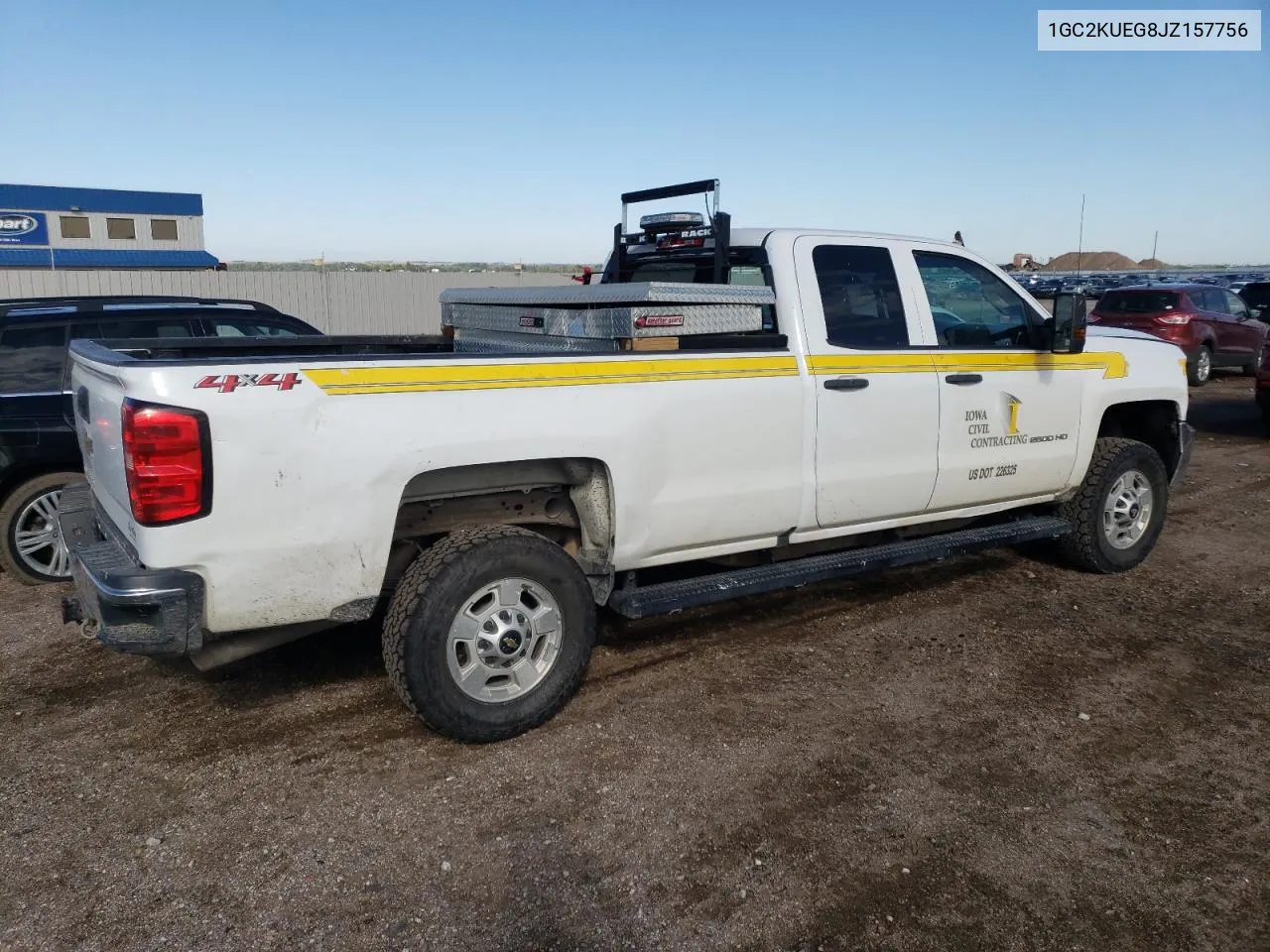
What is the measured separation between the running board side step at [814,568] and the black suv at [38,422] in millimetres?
3630

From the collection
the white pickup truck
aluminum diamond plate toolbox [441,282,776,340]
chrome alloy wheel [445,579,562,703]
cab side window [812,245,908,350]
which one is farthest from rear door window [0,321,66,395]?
cab side window [812,245,908,350]

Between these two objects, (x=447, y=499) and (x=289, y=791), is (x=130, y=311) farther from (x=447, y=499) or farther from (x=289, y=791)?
(x=289, y=791)

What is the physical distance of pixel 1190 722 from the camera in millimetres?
4477

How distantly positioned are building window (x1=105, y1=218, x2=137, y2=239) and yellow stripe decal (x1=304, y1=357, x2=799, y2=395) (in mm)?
42045

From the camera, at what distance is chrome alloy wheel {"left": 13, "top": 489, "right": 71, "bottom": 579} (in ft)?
20.2

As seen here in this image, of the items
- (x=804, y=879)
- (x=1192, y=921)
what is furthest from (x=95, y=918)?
(x=1192, y=921)

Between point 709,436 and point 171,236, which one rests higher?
→ point 171,236

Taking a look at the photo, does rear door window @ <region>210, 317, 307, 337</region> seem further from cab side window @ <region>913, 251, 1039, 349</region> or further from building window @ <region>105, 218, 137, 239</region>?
building window @ <region>105, 218, 137, 239</region>

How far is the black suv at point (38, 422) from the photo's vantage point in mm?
6055

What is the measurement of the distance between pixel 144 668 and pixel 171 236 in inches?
1624

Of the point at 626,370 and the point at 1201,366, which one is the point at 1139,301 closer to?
the point at 1201,366

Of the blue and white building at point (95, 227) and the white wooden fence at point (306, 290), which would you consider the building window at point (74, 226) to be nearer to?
the blue and white building at point (95, 227)

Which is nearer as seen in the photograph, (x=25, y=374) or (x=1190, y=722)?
(x=1190, y=722)

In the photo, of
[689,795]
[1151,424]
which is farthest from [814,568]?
[1151,424]
